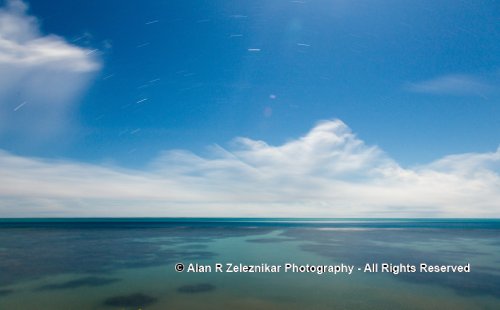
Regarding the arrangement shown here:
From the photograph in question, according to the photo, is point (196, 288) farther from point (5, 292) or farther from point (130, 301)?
point (5, 292)

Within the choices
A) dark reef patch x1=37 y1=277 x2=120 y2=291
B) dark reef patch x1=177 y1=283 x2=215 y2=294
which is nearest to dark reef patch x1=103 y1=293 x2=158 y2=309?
dark reef patch x1=177 y1=283 x2=215 y2=294

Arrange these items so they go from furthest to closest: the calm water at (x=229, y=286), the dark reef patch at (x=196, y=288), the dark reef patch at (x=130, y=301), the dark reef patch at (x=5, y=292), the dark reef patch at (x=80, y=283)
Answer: the dark reef patch at (x=80, y=283) → the dark reef patch at (x=196, y=288) → the dark reef patch at (x=5, y=292) → the calm water at (x=229, y=286) → the dark reef patch at (x=130, y=301)

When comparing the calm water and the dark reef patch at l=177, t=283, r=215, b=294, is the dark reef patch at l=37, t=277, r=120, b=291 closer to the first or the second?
the calm water

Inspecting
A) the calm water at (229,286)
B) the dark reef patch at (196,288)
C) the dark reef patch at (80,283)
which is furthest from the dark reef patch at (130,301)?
the dark reef patch at (80,283)

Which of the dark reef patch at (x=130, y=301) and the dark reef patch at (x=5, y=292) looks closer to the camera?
the dark reef patch at (x=130, y=301)

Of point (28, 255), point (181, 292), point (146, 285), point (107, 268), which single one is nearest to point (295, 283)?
point (181, 292)

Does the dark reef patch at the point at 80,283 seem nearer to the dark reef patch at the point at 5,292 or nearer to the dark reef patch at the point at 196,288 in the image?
the dark reef patch at the point at 5,292
